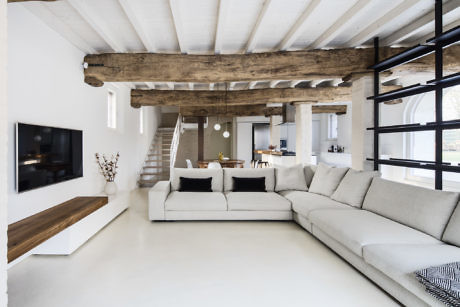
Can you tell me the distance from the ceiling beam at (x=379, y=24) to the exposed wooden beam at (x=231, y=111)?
17.8 feet

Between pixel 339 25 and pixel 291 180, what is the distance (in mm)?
2634

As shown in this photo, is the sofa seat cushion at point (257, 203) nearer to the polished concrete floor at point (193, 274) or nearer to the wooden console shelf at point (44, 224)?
the polished concrete floor at point (193, 274)

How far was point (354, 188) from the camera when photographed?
3631 mm

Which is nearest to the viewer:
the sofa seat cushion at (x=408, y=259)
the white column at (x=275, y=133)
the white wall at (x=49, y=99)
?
the sofa seat cushion at (x=408, y=259)

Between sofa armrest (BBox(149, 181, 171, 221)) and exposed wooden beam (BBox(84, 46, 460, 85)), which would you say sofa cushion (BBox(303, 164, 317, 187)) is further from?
sofa armrest (BBox(149, 181, 171, 221))

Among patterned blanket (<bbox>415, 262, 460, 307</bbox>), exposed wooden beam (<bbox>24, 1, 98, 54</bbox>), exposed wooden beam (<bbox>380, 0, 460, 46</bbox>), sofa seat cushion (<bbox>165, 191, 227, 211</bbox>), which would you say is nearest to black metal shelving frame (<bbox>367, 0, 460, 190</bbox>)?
exposed wooden beam (<bbox>380, 0, 460, 46</bbox>)

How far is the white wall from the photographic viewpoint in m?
2.83

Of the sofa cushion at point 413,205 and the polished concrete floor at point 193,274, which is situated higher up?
the sofa cushion at point 413,205

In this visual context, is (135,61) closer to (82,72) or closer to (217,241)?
(82,72)

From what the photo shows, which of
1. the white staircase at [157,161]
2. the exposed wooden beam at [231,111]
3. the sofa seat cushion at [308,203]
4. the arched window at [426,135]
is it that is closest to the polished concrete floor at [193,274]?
the sofa seat cushion at [308,203]

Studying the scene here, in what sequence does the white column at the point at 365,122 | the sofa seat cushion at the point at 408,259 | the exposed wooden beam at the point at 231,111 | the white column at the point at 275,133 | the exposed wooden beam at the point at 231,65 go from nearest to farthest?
the sofa seat cushion at the point at 408,259
the exposed wooden beam at the point at 231,65
the white column at the point at 365,122
the exposed wooden beam at the point at 231,111
the white column at the point at 275,133

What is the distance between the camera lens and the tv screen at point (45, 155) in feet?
9.37

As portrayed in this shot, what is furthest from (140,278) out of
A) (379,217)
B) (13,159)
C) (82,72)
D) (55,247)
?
(82,72)

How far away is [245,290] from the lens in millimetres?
2240
